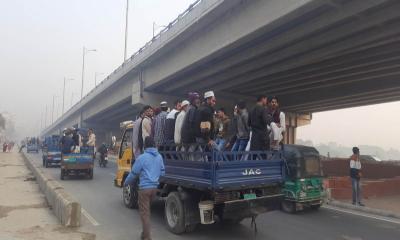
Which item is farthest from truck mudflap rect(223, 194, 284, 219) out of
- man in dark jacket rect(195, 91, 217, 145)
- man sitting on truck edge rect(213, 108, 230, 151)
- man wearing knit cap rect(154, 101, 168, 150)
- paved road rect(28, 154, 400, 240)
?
man wearing knit cap rect(154, 101, 168, 150)

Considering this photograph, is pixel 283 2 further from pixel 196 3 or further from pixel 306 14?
pixel 196 3

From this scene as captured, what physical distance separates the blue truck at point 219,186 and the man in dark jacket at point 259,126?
205mm

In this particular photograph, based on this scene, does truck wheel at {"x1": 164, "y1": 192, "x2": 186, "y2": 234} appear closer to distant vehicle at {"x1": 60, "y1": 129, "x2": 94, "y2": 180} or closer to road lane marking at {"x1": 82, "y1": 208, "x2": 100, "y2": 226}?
road lane marking at {"x1": 82, "y1": 208, "x2": 100, "y2": 226}

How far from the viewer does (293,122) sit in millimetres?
43688

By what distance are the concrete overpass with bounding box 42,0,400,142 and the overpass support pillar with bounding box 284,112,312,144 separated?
6719 mm

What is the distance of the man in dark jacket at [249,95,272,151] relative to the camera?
7.99 meters

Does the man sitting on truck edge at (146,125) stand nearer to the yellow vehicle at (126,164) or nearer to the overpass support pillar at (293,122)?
the yellow vehicle at (126,164)

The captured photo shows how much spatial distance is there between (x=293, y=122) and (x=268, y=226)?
35.9 metres

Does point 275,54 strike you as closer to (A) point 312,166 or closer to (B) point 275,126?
(A) point 312,166

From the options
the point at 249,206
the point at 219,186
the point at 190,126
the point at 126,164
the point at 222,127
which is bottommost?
the point at 249,206

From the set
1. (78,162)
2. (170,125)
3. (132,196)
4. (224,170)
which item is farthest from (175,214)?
(78,162)

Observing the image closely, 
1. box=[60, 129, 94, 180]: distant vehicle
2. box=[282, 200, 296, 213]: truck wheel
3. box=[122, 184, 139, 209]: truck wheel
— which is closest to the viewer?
box=[122, 184, 139, 209]: truck wheel

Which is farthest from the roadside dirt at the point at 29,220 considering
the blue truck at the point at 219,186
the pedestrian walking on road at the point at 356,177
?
the pedestrian walking on road at the point at 356,177

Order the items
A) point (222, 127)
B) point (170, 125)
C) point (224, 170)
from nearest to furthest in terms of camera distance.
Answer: point (224, 170), point (170, 125), point (222, 127)
